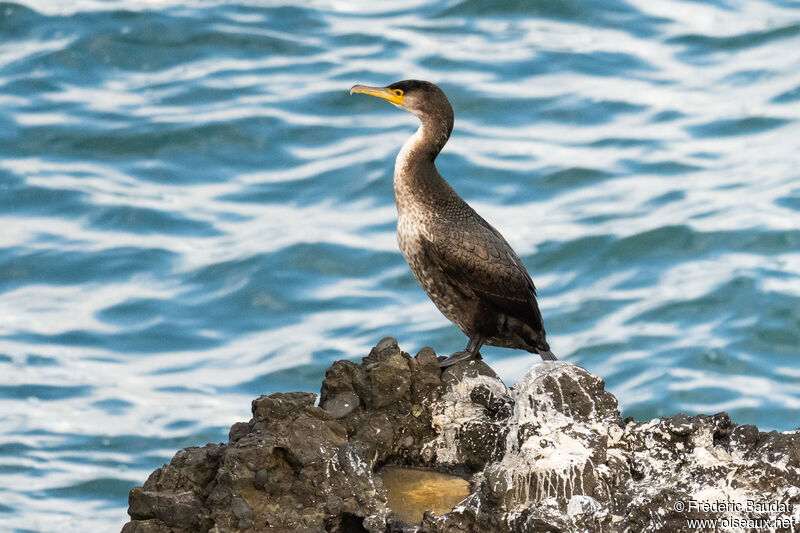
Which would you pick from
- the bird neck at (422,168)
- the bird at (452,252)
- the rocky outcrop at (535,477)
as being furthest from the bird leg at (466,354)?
the bird neck at (422,168)

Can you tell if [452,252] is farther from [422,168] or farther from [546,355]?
[546,355]

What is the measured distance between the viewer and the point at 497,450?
23.1 feet

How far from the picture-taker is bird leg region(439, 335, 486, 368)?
7.45 m

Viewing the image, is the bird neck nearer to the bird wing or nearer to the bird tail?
the bird wing

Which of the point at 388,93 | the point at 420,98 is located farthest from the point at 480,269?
the point at 388,93

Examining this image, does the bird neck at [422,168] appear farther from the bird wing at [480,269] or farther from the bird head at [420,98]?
the bird wing at [480,269]

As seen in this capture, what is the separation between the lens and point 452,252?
814 centimetres

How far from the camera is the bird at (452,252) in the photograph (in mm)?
8156

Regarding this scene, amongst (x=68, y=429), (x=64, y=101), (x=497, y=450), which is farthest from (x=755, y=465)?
(x=64, y=101)

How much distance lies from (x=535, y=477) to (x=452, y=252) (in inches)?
79.8

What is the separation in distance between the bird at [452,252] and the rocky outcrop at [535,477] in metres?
1.35

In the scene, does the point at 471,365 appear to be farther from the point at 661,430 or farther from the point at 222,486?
the point at 222,486

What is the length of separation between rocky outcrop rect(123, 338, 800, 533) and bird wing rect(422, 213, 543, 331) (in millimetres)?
1323

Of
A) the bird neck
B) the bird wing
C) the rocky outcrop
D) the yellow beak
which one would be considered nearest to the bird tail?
the bird wing
